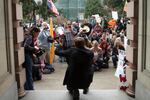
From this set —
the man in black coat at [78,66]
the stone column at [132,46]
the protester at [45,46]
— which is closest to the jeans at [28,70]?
the man in black coat at [78,66]

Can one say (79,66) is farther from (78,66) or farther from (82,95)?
(82,95)

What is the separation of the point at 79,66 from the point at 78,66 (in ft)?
0.09

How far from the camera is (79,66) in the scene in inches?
341

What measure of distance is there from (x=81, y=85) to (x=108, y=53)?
8.57 meters

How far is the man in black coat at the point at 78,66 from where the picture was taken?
856cm

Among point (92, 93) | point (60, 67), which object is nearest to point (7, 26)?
point (92, 93)

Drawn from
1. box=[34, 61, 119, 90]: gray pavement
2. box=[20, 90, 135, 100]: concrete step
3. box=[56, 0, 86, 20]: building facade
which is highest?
box=[56, 0, 86, 20]: building facade

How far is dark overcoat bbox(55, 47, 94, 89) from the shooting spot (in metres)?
8.56

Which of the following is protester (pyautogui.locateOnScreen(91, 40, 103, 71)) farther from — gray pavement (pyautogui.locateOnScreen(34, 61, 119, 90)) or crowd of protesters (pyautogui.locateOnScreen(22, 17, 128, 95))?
gray pavement (pyautogui.locateOnScreen(34, 61, 119, 90))

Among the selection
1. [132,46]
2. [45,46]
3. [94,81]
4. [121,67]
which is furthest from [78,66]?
[45,46]

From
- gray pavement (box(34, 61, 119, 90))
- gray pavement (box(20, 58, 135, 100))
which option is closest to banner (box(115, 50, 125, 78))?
gray pavement (box(20, 58, 135, 100))

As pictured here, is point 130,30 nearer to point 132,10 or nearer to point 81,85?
point 132,10

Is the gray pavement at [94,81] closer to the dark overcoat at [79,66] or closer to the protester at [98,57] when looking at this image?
the protester at [98,57]

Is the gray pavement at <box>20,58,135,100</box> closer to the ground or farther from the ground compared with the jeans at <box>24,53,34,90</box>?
closer to the ground
